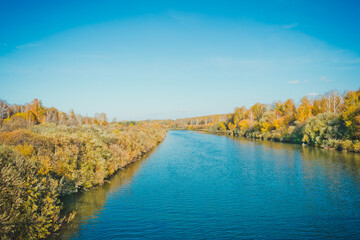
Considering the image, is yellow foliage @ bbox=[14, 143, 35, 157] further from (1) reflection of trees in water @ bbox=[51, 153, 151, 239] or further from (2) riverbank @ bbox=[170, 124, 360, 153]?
(2) riverbank @ bbox=[170, 124, 360, 153]

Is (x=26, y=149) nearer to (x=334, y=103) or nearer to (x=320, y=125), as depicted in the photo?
(x=320, y=125)

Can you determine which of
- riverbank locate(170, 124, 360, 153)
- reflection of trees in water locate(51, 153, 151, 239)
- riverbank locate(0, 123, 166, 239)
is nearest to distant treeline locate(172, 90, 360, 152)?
riverbank locate(170, 124, 360, 153)

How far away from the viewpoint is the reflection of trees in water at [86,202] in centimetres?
1209

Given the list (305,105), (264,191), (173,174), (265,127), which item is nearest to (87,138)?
(173,174)

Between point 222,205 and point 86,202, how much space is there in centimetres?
999

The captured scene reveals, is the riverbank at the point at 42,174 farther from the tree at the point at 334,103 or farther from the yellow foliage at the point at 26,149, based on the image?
the tree at the point at 334,103

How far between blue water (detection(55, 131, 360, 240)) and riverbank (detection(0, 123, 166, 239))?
1255 millimetres

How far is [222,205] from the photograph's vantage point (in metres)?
15.6

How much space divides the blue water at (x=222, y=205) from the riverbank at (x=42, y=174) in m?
1.25

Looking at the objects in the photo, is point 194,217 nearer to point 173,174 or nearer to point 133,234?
point 133,234

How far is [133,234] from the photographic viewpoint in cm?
1179

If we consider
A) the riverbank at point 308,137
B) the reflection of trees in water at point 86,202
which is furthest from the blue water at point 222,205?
the riverbank at point 308,137

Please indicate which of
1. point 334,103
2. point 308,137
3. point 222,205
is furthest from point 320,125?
point 222,205

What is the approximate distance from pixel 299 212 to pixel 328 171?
13.7m
